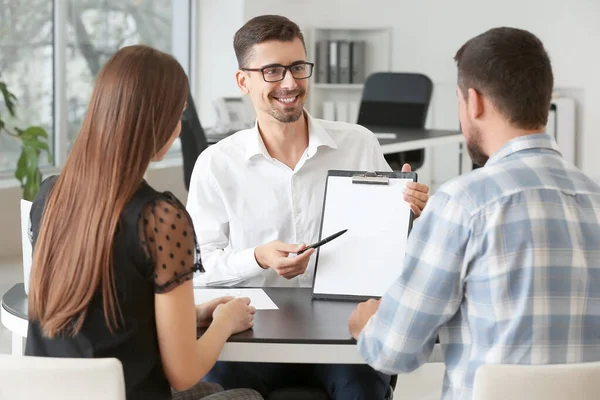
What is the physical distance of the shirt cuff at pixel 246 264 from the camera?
2.42 m

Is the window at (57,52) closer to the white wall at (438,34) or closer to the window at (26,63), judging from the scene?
the window at (26,63)

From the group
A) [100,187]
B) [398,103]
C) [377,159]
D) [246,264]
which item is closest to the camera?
[100,187]

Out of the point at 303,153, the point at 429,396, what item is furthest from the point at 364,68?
the point at 303,153

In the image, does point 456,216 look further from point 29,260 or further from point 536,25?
point 536,25

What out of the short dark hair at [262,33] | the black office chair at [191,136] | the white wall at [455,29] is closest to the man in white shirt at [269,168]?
the short dark hair at [262,33]

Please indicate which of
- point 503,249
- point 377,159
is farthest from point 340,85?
point 503,249

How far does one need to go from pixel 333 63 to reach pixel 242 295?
608cm

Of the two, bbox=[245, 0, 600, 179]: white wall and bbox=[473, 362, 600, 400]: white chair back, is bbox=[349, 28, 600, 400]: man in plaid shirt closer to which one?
bbox=[473, 362, 600, 400]: white chair back

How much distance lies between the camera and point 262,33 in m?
2.60

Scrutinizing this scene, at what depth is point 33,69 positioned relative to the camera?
6.52m

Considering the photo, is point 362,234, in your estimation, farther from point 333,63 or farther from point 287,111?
point 333,63

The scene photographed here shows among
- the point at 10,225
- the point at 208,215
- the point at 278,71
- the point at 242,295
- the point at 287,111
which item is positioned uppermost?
the point at 278,71

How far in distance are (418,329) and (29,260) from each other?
0.93 m

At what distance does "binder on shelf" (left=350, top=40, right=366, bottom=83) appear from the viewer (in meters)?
8.12
